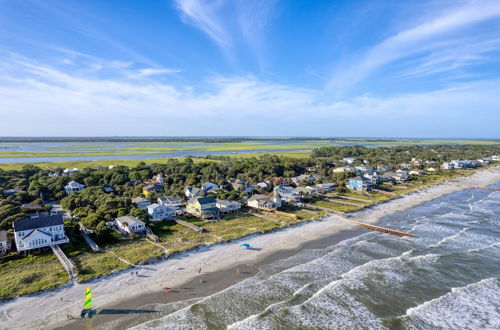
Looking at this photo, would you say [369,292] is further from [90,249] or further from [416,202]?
[416,202]

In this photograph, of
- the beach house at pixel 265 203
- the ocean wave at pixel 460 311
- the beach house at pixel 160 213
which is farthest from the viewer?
the beach house at pixel 265 203

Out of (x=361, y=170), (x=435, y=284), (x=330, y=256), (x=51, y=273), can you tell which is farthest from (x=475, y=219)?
(x=51, y=273)

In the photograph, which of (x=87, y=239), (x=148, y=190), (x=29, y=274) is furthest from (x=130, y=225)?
(x=148, y=190)

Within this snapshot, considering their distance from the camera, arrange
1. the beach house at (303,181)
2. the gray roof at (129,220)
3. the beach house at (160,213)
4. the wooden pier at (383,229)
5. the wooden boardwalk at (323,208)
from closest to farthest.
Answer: the gray roof at (129,220) → the wooden pier at (383,229) → the beach house at (160,213) → the wooden boardwalk at (323,208) → the beach house at (303,181)

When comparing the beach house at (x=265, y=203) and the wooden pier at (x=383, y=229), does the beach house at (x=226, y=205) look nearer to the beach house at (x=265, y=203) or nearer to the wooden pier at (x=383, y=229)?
the beach house at (x=265, y=203)

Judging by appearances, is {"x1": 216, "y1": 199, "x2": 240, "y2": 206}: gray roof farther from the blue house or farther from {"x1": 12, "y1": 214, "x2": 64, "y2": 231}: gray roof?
the blue house

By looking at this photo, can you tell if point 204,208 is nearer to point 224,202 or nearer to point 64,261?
point 224,202

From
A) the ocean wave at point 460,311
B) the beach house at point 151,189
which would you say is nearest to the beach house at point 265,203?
the beach house at point 151,189
